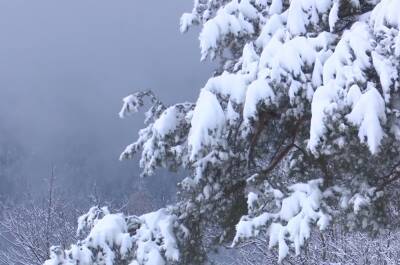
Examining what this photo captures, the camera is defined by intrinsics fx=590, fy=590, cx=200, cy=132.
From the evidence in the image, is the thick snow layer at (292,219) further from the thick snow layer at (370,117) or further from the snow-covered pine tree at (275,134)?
the thick snow layer at (370,117)

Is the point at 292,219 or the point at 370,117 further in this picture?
the point at 292,219

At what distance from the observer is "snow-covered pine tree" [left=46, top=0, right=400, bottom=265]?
14.4 feet

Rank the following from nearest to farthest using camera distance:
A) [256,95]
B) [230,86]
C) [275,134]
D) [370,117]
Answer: [370,117] < [256,95] < [230,86] < [275,134]

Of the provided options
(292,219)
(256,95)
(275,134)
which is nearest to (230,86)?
(256,95)

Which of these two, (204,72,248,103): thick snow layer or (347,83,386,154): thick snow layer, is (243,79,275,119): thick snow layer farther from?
(347,83,386,154): thick snow layer

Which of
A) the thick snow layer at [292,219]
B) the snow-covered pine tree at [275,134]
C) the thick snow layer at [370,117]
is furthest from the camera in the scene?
the thick snow layer at [292,219]

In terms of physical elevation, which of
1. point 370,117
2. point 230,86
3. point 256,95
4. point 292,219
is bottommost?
point 292,219

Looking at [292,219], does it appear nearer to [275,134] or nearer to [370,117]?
[370,117]

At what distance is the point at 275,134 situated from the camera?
21.4 feet

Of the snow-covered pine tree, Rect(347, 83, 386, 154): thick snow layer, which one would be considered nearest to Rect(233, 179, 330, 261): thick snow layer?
the snow-covered pine tree

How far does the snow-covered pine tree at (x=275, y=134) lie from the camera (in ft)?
14.4

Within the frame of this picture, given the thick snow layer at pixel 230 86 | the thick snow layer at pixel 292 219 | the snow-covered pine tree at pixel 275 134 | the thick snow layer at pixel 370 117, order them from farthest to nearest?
the thick snow layer at pixel 230 86, the thick snow layer at pixel 292 219, the snow-covered pine tree at pixel 275 134, the thick snow layer at pixel 370 117

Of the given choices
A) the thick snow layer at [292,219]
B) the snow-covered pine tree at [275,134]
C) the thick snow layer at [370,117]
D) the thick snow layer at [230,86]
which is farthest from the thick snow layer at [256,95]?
the thick snow layer at [292,219]

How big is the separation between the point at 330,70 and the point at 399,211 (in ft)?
7.86
